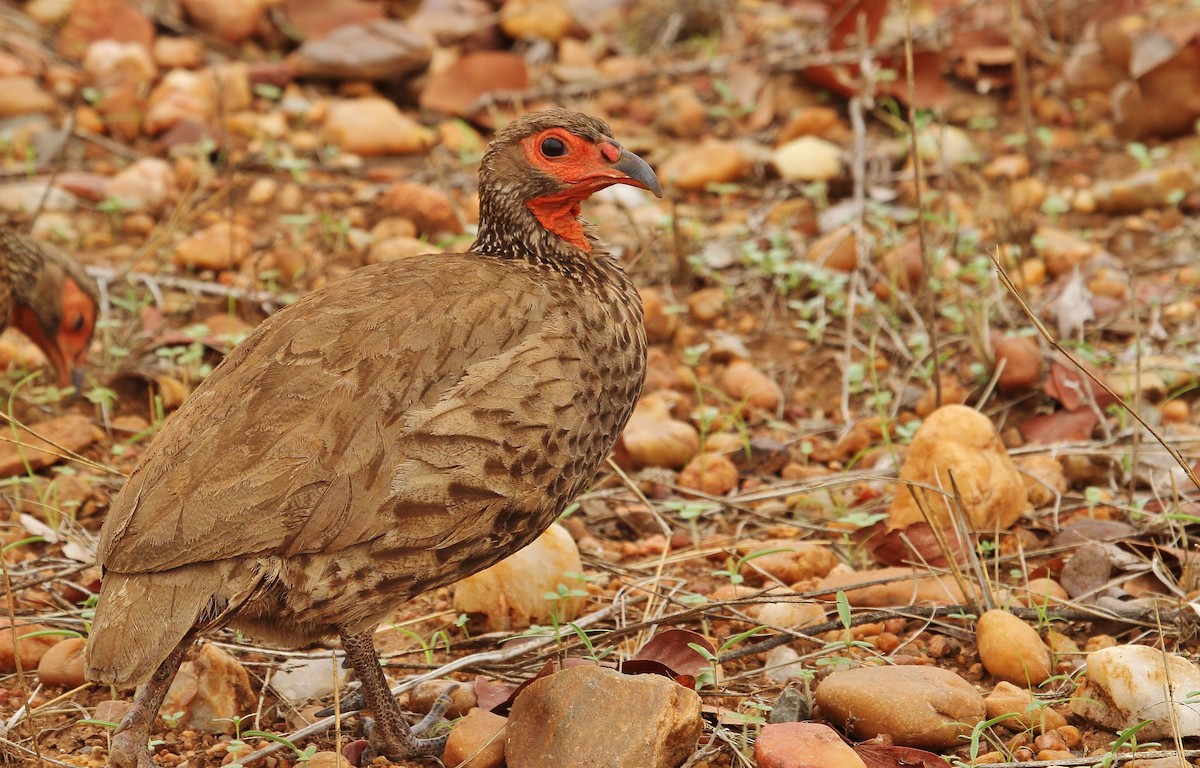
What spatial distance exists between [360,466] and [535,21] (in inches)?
221

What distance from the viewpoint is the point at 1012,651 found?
3.44 meters

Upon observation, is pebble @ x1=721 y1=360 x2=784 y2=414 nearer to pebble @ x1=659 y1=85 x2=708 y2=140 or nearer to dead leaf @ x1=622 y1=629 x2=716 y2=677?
dead leaf @ x1=622 y1=629 x2=716 y2=677

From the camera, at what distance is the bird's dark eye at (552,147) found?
373 centimetres

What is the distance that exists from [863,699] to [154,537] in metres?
1.58

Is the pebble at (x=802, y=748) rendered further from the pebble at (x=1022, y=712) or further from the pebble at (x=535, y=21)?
the pebble at (x=535, y=21)

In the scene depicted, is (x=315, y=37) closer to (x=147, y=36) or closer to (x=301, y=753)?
(x=147, y=36)

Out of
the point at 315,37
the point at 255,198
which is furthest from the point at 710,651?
the point at 315,37

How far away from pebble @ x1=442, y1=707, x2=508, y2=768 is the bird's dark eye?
56.7 inches

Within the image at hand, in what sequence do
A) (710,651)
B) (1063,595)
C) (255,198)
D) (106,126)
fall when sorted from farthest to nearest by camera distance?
(106,126) < (255,198) < (1063,595) < (710,651)

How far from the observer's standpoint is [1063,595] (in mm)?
3848

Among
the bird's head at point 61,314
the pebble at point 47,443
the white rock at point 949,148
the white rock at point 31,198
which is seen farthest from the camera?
the white rock at point 949,148

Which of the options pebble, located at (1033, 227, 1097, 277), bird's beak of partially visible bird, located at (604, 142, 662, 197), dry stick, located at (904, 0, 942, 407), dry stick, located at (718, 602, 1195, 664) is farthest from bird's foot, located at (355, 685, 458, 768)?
pebble, located at (1033, 227, 1097, 277)

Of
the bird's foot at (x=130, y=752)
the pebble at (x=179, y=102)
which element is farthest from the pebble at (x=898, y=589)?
the pebble at (x=179, y=102)

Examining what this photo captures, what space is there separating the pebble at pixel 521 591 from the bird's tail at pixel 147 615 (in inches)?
39.1
